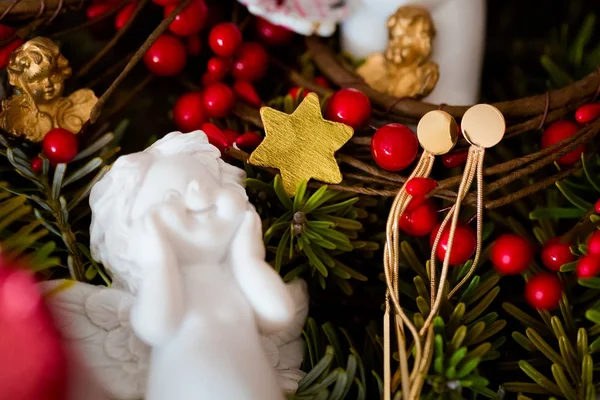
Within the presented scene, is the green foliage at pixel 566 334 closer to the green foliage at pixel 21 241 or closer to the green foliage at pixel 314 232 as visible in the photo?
the green foliage at pixel 314 232

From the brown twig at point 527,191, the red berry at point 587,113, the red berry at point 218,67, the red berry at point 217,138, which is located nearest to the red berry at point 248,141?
the red berry at point 217,138

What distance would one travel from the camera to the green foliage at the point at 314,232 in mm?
606

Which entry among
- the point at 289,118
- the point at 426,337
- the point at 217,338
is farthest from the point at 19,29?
the point at 426,337

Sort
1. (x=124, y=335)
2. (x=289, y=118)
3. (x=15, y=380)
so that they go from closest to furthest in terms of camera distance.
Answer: (x=15, y=380) → (x=124, y=335) → (x=289, y=118)

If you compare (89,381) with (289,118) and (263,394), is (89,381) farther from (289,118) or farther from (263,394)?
(289,118)

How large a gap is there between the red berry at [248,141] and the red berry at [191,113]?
0.27 ft

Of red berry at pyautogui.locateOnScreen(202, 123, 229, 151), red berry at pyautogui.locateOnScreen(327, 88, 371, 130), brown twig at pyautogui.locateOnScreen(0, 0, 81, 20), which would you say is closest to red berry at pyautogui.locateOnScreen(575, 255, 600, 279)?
red berry at pyautogui.locateOnScreen(327, 88, 371, 130)

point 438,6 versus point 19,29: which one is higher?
point 438,6

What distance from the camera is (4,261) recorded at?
0.46 metres

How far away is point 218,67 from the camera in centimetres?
75

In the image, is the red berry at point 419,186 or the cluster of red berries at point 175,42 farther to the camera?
the cluster of red berries at point 175,42

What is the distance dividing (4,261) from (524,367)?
1.38 feet

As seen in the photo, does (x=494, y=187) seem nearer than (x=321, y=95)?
Yes

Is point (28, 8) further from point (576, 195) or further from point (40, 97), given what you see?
point (576, 195)
